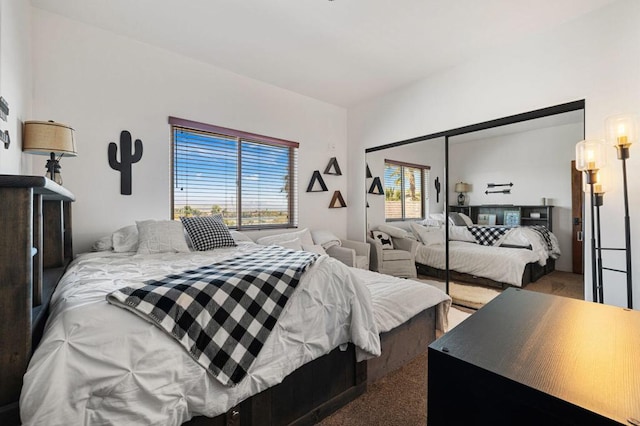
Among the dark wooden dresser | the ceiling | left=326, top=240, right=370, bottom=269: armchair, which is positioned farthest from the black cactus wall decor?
left=326, top=240, right=370, bottom=269: armchair

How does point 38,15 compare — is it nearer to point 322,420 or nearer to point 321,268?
point 321,268

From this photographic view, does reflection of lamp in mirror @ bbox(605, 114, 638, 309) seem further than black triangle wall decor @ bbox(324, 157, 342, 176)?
No

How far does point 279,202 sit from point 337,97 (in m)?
1.77

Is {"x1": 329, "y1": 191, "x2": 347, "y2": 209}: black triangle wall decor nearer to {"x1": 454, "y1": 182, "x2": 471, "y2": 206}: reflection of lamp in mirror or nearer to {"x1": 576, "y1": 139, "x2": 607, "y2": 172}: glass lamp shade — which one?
{"x1": 454, "y1": 182, "x2": 471, "y2": 206}: reflection of lamp in mirror

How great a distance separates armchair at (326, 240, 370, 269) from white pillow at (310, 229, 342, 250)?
57 mm

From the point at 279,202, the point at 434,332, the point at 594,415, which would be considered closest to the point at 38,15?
the point at 279,202

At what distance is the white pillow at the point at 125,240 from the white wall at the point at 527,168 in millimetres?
3322

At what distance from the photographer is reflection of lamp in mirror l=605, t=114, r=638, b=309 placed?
6.46 ft

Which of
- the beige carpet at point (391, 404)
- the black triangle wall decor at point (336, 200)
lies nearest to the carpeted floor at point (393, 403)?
the beige carpet at point (391, 404)

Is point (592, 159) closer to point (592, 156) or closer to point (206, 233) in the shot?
point (592, 156)

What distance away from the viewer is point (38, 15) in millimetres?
2385

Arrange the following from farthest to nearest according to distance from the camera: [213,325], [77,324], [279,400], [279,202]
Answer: [279,202] → [279,400] → [213,325] → [77,324]

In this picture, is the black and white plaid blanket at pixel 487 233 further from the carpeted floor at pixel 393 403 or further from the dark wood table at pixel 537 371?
the dark wood table at pixel 537 371

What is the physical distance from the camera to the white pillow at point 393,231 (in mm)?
3921
